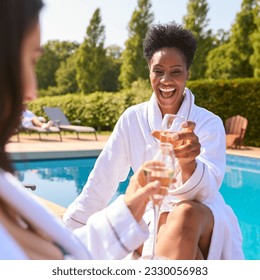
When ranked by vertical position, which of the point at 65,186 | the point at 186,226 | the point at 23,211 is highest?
the point at 23,211

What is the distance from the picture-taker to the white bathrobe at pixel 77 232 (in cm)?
100

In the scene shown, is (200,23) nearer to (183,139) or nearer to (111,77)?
(111,77)

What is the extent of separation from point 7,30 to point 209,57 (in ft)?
89.0

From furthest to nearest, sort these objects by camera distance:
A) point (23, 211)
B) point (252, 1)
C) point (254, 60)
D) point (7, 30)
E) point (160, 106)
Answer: point (252, 1) < point (254, 60) < point (160, 106) < point (23, 211) < point (7, 30)

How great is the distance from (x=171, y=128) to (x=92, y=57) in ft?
91.9

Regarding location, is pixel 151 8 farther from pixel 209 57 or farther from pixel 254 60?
pixel 254 60

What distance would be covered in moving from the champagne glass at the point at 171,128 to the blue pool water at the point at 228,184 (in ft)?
12.5

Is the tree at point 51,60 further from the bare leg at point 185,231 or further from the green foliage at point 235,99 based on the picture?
the bare leg at point 185,231

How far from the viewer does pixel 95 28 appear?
29.6m

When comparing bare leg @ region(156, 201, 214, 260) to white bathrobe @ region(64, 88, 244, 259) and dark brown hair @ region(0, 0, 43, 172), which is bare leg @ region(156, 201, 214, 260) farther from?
dark brown hair @ region(0, 0, 43, 172)

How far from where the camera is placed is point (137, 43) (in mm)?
27547

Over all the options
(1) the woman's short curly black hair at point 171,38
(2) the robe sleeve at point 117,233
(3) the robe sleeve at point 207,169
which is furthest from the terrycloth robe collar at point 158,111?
(2) the robe sleeve at point 117,233

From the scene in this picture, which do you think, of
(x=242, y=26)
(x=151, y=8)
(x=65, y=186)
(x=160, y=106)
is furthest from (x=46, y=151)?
(x=151, y=8)

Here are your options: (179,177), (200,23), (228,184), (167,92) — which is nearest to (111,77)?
(200,23)
